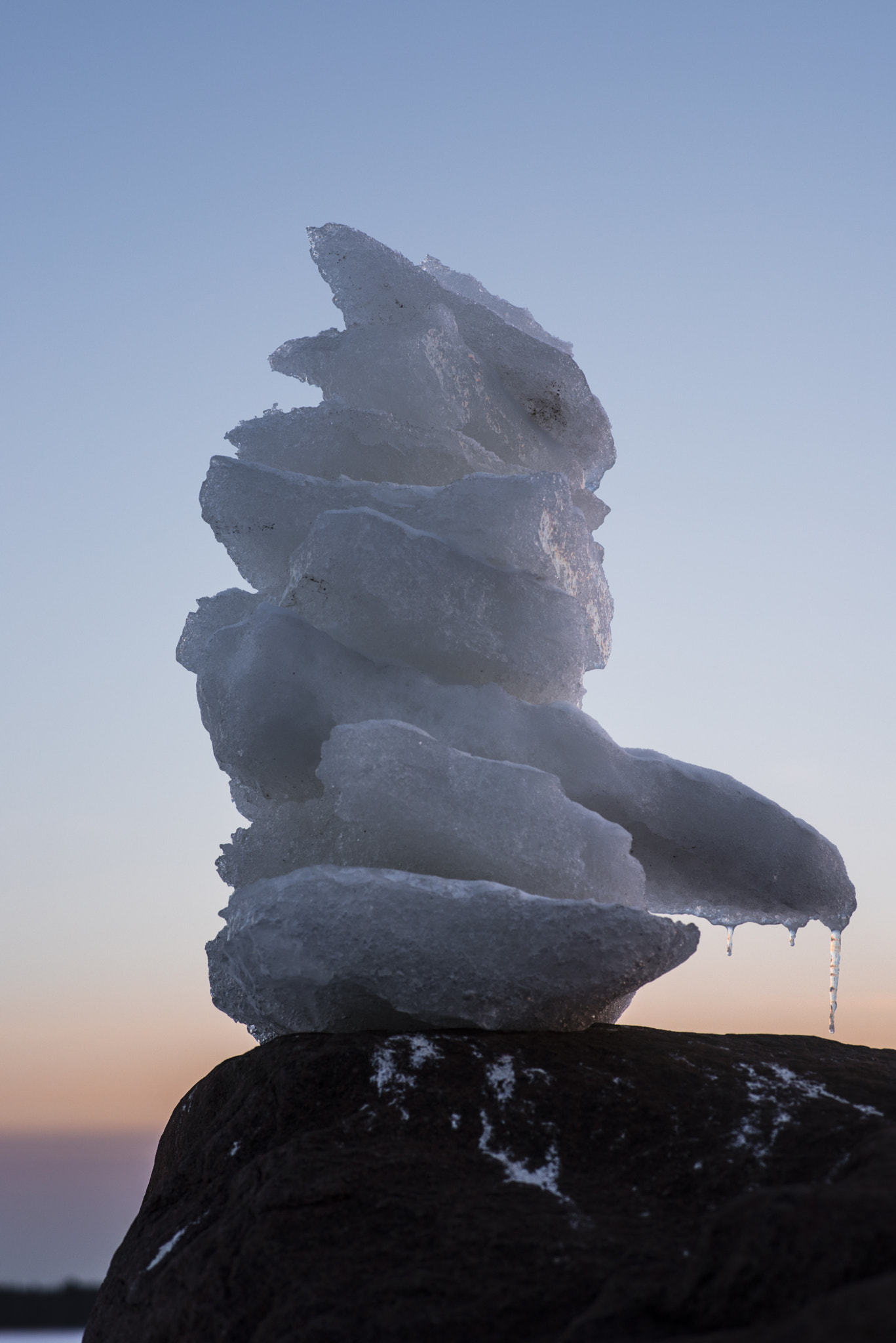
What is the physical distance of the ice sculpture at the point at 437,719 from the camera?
5.66 metres

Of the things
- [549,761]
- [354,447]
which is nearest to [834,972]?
[549,761]

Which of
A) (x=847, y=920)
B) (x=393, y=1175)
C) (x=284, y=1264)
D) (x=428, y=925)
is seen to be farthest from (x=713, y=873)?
(x=284, y=1264)

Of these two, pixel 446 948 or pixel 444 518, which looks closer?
pixel 446 948

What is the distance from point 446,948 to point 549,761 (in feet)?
5.42

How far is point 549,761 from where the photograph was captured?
6.82 m

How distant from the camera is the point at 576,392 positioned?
7.89 m

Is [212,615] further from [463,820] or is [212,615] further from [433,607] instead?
[463,820]

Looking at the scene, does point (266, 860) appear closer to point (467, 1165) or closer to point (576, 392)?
point (467, 1165)

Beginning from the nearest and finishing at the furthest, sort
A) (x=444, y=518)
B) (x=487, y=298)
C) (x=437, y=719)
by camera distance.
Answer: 1. (x=437, y=719)
2. (x=444, y=518)
3. (x=487, y=298)

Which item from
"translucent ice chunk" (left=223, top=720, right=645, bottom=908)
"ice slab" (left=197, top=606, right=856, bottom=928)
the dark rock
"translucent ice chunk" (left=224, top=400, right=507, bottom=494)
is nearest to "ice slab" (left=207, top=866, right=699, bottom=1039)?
the dark rock

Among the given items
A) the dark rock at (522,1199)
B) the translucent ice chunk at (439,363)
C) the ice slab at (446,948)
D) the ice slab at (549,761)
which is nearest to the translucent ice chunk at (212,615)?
the ice slab at (549,761)

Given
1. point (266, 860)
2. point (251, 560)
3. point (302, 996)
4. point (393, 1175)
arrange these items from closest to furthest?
point (393, 1175) → point (302, 996) → point (266, 860) → point (251, 560)

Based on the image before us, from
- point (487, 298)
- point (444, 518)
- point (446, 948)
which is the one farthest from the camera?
point (487, 298)

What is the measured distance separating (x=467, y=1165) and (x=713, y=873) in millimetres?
3186
